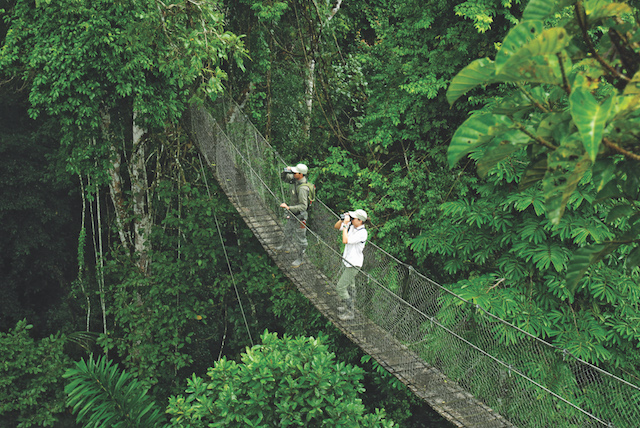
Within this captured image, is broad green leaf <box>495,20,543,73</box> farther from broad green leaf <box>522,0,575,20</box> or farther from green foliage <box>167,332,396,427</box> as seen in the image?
green foliage <box>167,332,396,427</box>

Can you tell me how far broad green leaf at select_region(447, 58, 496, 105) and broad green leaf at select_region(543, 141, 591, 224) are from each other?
28cm

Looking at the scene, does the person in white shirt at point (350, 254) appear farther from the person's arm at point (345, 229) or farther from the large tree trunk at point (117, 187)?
the large tree trunk at point (117, 187)

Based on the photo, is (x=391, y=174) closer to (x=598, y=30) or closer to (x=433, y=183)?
(x=433, y=183)

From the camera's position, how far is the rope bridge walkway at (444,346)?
4.06m

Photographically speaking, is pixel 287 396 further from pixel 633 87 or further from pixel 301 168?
pixel 633 87

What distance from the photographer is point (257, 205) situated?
6066 millimetres

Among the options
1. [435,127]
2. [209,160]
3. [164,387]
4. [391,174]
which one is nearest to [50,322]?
[164,387]

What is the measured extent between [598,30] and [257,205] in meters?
3.95

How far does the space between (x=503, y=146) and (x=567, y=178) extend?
0.64 ft

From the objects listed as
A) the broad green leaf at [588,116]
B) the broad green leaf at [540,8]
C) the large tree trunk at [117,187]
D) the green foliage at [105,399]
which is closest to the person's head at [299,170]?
the green foliage at [105,399]

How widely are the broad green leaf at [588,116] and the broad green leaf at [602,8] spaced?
0.36 metres

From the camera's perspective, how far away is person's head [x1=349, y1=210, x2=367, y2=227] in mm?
4559

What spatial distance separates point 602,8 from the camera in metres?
1.58

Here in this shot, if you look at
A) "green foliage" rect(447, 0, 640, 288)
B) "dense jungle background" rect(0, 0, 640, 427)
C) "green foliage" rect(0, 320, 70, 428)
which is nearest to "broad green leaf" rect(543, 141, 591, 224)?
"green foliage" rect(447, 0, 640, 288)
